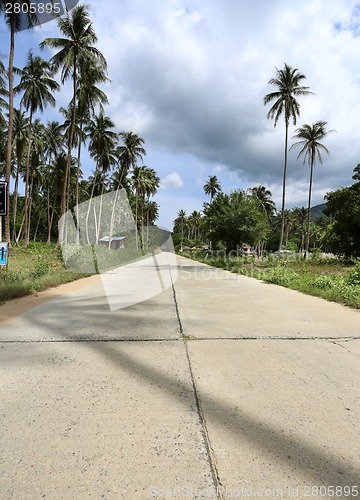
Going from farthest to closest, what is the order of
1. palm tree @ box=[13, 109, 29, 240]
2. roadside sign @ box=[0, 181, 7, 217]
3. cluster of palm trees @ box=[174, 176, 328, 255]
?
cluster of palm trees @ box=[174, 176, 328, 255], palm tree @ box=[13, 109, 29, 240], roadside sign @ box=[0, 181, 7, 217]

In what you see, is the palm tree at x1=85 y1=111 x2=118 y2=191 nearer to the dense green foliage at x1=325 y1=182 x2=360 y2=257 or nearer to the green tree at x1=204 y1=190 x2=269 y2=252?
the green tree at x1=204 y1=190 x2=269 y2=252

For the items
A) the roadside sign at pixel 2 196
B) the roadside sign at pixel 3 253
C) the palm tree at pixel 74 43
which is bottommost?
the roadside sign at pixel 3 253

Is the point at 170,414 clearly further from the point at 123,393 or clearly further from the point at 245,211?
the point at 245,211

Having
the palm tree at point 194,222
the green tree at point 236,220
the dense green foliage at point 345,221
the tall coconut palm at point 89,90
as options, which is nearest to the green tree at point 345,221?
the dense green foliage at point 345,221

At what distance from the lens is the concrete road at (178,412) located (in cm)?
174

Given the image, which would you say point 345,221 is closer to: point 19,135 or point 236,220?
point 236,220

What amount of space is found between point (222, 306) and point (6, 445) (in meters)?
5.66

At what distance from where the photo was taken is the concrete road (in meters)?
1.74

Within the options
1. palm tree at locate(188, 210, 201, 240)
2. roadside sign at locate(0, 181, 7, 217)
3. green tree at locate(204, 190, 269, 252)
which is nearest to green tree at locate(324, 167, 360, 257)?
green tree at locate(204, 190, 269, 252)

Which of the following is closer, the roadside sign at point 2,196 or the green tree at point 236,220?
the roadside sign at point 2,196

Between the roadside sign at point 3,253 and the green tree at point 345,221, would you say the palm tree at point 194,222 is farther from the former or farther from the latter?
the roadside sign at point 3,253

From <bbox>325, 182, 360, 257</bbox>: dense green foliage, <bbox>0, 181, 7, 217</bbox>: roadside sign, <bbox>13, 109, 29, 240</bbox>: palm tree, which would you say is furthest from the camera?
<bbox>13, 109, 29, 240</bbox>: palm tree

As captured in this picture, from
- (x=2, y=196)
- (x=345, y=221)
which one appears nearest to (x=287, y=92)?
(x=345, y=221)

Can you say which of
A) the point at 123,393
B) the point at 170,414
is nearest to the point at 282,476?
the point at 170,414
